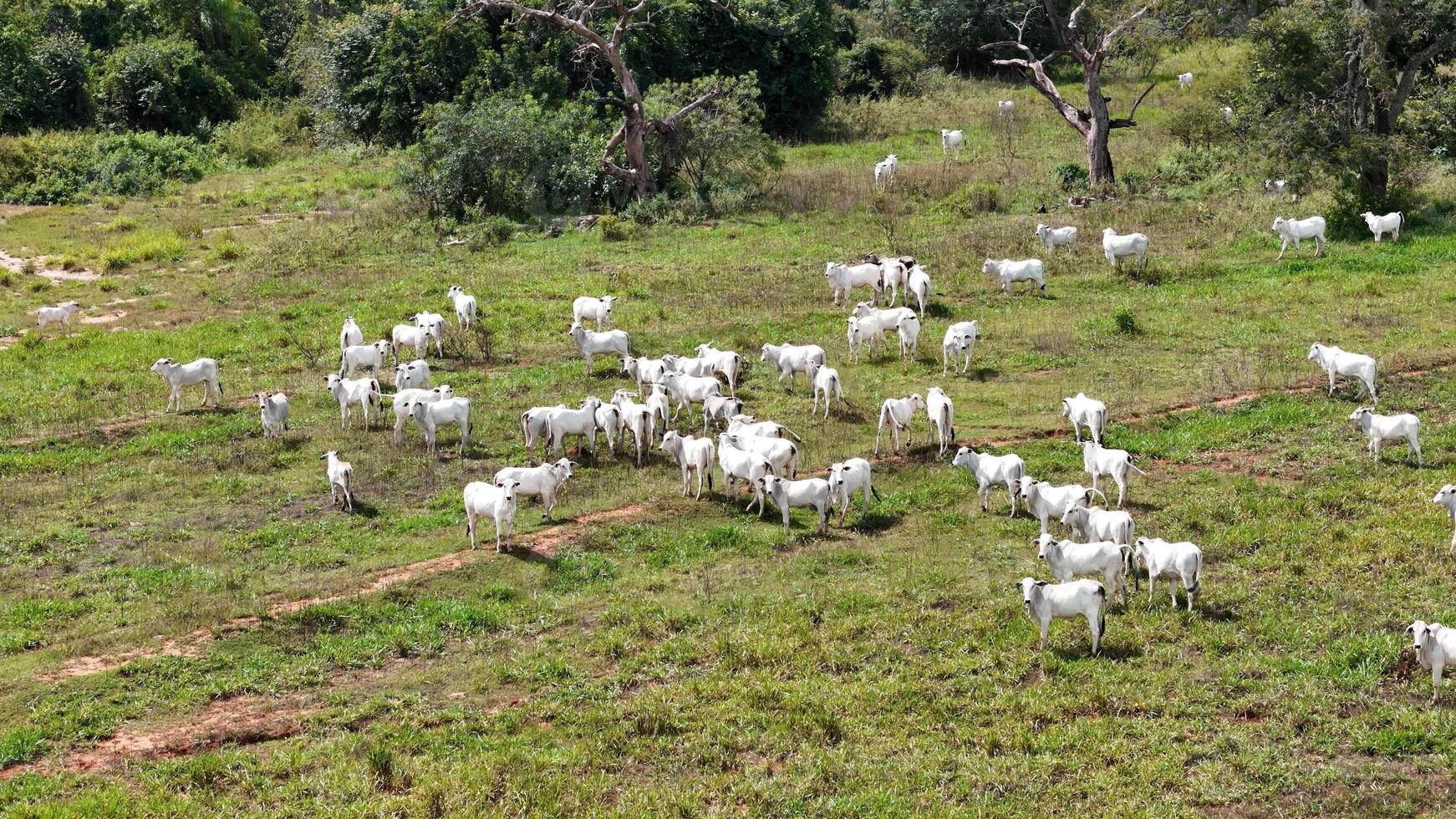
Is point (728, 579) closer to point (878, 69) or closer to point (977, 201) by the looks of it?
point (977, 201)

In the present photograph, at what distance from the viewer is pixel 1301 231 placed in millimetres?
31188

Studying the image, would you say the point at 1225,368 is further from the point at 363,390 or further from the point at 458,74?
the point at 458,74

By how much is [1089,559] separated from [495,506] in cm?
748

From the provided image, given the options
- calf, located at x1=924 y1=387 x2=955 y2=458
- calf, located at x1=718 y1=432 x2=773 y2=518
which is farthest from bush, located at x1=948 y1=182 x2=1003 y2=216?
calf, located at x1=718 y1=432 x2=773 y2=518

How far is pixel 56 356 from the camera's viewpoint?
27.6m

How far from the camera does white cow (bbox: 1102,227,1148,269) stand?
1205 inches

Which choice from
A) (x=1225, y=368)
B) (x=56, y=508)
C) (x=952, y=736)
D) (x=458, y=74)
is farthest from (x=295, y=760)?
(x=458, y=74)

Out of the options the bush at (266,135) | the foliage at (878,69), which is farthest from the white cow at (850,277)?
the bush at (266,135)

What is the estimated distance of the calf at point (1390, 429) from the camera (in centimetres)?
1862

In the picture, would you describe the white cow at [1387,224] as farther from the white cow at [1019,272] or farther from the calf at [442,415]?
the calf at [442,415]

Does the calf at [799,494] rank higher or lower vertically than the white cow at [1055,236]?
lower

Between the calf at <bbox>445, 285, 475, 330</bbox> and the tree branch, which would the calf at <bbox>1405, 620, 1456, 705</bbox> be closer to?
the calf at <bbox>445, 285, 475, 330</bbox>

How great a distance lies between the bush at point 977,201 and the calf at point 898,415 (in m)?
17.7

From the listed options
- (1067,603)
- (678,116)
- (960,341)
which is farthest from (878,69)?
(1067,603)
